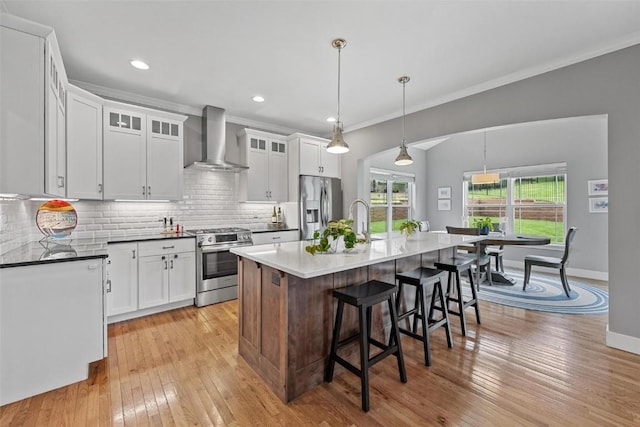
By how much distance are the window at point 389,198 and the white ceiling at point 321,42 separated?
10.4 feet

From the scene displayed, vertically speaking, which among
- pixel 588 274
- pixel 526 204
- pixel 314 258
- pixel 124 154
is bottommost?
pixel 588 274

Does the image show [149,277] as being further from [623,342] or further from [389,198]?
[389,198]

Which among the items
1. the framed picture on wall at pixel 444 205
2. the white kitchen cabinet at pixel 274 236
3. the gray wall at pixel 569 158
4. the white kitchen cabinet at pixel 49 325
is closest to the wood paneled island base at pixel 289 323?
the white kitchen cabinet at pixel 49 325

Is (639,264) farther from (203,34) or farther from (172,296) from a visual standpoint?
(172,296)

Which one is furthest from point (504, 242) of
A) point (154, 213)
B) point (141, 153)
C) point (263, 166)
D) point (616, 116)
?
point (141, 153)

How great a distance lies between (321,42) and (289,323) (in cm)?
244

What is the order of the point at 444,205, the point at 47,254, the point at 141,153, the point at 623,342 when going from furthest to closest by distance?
the point at 444,205
the point at 141,153
the point at 623,342
the point at 47,254

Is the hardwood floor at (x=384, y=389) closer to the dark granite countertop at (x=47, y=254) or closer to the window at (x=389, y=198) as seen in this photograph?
the dark granite countertop at (x=47, y=254)

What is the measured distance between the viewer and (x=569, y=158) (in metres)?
5.41

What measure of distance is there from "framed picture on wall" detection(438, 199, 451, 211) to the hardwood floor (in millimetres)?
4777

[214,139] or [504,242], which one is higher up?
[214,139]

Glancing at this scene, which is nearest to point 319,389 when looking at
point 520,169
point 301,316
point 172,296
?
point 301,316

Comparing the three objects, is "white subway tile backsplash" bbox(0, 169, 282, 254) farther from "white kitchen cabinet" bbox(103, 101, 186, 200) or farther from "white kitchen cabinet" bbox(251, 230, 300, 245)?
"white kitchen cabinet" bbox(251, 230, 300, 245)

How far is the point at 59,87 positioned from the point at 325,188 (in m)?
3.66
